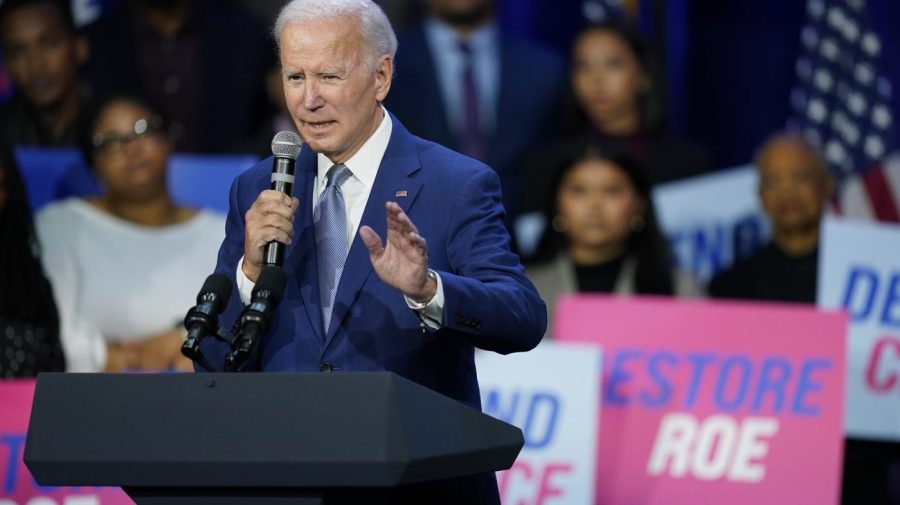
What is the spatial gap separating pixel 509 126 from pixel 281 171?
3.34m

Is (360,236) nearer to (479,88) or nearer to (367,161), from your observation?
(367,161)

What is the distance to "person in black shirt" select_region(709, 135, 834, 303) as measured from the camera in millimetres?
5250

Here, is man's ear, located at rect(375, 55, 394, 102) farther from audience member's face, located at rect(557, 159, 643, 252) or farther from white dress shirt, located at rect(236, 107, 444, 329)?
audience member's face, located at rect(557, 159, 643, 252)

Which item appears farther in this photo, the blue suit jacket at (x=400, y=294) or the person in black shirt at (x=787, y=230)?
the person in black shirt at (x=787, y=230)

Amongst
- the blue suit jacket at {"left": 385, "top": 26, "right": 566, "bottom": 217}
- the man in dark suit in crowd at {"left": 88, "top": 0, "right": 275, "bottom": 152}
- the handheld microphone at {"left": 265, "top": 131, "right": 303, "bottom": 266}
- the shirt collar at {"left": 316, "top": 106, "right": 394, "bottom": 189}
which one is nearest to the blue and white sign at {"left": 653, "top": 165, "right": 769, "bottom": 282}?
the blue suit jacket at {"left": 385, "top": 26, "right": 566, "bottom": 217}

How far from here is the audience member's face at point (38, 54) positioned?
5672 mm

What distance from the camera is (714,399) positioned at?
453cm

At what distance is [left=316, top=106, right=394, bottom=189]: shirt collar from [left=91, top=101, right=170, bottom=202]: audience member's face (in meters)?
2.81

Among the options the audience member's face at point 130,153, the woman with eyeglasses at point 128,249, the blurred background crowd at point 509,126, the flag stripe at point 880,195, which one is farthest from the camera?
the flag stripe at point 880,195

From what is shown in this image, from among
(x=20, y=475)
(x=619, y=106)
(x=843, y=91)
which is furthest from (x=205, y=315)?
(x=843, y=91)

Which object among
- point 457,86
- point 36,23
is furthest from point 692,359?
point 36,23

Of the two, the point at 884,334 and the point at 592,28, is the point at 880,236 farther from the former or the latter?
the point at 592,28

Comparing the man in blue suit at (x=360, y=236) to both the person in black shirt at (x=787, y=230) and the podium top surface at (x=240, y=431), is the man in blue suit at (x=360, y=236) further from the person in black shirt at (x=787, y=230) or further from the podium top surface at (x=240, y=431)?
the person in black shirt at (x=787, y=230)

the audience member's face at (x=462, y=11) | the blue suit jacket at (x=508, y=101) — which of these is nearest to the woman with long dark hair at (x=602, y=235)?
the blue suit jacket at (x=508, y=101)
